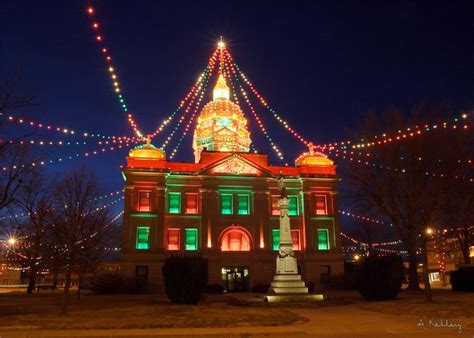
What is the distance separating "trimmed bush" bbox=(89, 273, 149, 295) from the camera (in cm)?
4009

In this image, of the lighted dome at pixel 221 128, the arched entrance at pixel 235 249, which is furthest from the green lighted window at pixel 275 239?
the lighted dome at pixel 221 128

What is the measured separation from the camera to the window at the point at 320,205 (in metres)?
48.3

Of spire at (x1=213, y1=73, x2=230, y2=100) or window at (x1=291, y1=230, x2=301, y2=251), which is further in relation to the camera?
spire at (x1=213, y1=73, x2=230, y2=100)

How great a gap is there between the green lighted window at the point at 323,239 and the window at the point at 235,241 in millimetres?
7836

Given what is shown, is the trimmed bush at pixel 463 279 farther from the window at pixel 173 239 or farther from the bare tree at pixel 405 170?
Result: the window at pixel 173 239

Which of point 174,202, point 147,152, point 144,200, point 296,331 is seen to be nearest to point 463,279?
point 296,331

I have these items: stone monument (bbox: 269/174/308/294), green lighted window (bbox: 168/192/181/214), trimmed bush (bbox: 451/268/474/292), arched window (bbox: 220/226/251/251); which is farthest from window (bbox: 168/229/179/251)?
trimmed bush (bbox: 451/268/474/292)

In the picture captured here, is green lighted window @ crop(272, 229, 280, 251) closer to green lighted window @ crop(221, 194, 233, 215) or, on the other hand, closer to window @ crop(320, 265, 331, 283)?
green lighted window @ crop(221, 194, 233, 215)

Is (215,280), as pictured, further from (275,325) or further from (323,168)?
(275,325)

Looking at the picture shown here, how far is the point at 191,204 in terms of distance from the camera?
46.5m

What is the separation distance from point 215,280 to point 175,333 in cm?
Result: 3128

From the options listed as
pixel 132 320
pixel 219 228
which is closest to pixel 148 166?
pixel 219 228

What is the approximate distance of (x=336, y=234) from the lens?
4772 centimetres

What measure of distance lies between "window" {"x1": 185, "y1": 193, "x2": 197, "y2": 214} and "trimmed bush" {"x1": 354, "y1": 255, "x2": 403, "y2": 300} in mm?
22716
